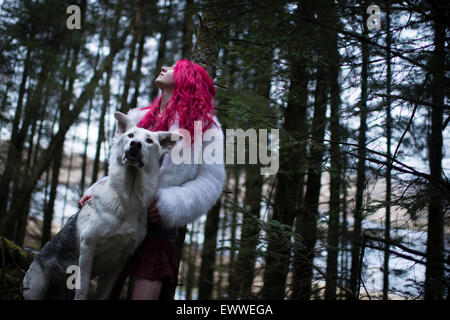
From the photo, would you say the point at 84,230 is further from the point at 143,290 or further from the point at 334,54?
the point at 334,54

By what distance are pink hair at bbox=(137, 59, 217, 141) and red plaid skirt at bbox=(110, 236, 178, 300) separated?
0.85 m

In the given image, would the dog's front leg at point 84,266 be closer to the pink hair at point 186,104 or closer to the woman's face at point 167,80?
the pink hair at point 186,104

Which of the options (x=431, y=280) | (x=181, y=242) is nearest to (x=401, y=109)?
(x=431, y=280)

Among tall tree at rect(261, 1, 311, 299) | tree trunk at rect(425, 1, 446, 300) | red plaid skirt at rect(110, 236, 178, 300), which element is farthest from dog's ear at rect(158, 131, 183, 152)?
tree trunk at rect(425, 1, 446, 300)

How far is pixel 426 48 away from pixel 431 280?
2.29 metres

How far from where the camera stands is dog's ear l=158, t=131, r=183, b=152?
7.97 feet

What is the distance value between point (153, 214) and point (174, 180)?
339 mm

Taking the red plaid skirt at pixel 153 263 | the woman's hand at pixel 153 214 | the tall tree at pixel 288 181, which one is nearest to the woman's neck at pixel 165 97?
the woman's hand at pixel 153 214

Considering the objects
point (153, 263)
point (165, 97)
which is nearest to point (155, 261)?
point (153, 263)

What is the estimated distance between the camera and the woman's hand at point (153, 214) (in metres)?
2.38

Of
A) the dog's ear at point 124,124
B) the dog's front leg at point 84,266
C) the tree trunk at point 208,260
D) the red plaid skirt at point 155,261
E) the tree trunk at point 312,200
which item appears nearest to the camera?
the dog's front leg at point 84,266

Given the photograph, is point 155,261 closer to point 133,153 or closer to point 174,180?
point 174,180

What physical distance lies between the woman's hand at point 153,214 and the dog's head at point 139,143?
0.31 metres

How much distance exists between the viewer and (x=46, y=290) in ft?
7.99
